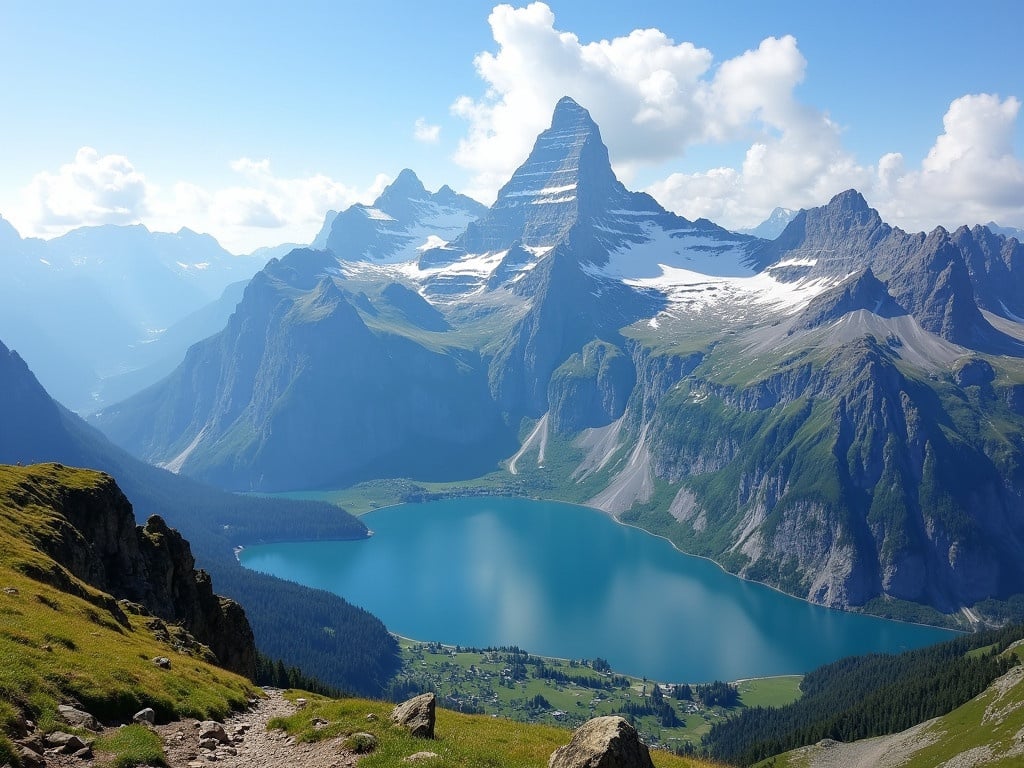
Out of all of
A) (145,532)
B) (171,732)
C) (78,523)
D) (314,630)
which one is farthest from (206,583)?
(314,630)

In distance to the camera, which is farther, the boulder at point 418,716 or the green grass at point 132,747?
the boulder at point 418,716

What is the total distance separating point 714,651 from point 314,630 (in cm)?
11015

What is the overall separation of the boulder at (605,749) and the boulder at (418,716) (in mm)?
5532

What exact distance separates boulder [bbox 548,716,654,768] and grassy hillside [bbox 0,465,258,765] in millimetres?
14684

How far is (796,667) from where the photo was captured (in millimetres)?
190000

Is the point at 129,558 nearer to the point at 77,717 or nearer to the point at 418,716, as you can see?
the point at 77,717

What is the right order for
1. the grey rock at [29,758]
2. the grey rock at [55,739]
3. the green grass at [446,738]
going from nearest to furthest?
the grey rock at [29,758], the grey rock at [55,739], the green grass at [446,738]

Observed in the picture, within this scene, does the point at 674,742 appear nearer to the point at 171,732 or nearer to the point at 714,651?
the point at 714,651

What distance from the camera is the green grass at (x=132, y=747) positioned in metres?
20.7

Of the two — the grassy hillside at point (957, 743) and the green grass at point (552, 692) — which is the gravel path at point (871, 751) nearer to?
the grassy hillside at point (957, 743)

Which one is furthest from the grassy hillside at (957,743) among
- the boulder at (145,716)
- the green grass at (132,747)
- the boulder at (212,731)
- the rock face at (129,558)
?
the green grass at (132,747)

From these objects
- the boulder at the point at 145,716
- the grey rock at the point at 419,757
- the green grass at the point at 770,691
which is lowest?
the green grass at the point at 770,691

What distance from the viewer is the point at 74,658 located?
24.9 m

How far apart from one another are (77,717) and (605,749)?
16150mm
